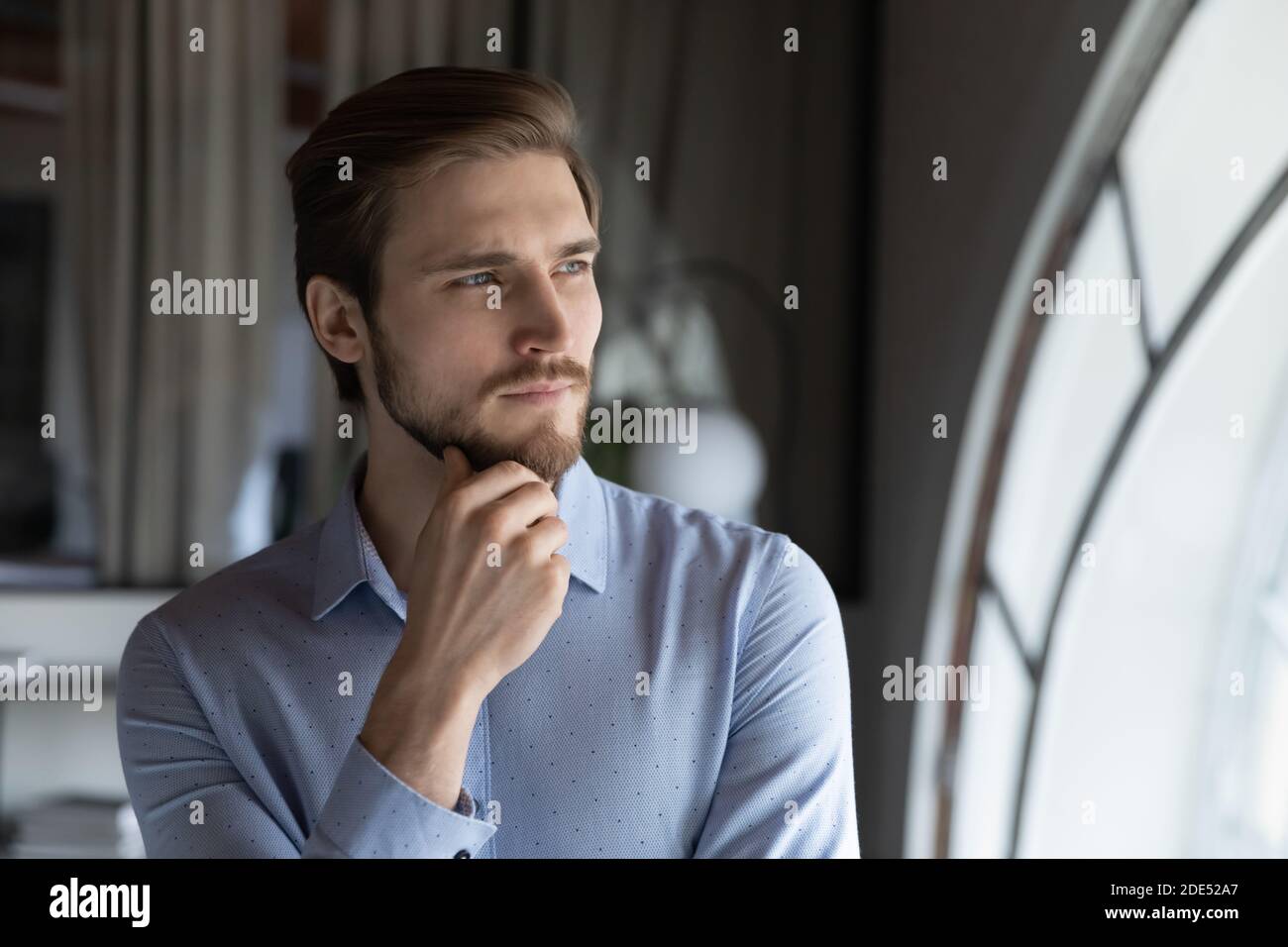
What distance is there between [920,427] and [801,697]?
1.09m

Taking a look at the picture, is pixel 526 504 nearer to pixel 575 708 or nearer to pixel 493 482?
pixel 493 482

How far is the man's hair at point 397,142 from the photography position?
0.90m

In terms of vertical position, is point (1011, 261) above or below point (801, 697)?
above

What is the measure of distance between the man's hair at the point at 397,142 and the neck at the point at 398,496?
0.38ft

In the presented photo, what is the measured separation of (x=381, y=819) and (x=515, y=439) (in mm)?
280

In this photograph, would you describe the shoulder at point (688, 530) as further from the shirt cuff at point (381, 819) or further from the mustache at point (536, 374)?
the shirt cuff at point (381, 819)

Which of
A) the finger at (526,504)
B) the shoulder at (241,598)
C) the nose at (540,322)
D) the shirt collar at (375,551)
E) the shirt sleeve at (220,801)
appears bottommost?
the shirt sleeve at (220,801)

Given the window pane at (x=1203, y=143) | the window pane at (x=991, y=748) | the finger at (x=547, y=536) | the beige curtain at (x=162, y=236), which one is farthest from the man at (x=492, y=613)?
the beige curtain at (x=162, y=236)

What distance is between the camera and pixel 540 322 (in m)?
0.84

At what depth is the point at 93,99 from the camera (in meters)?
2.24

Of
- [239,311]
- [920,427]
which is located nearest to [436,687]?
[920,427]

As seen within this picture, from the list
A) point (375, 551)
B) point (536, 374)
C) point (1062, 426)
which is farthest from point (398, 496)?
point (1062, 426)
